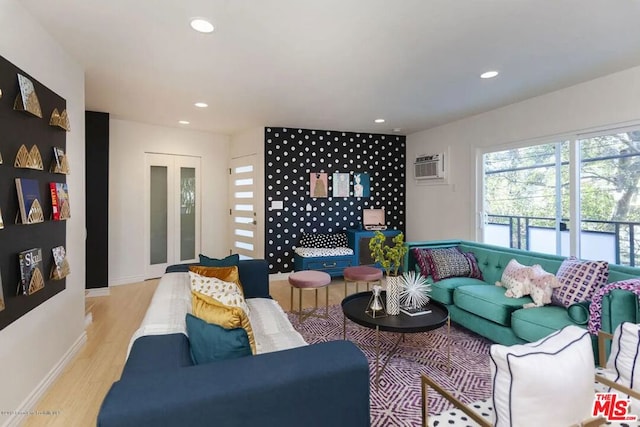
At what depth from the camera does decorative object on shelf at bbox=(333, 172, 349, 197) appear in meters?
5.47

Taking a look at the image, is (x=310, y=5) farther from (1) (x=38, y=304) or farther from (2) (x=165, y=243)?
(2) (x=165, y=243)

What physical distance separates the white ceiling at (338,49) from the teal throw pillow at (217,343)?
1.85 m

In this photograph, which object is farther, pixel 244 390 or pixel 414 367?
pixel 414 367

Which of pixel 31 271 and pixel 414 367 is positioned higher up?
pixel 31 271

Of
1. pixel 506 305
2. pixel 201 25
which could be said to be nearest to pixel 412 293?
pixel 506 305

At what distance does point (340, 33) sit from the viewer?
2229 mm

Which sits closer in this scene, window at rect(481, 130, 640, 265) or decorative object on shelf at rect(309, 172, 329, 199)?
window at rect(481, 130, 640, 265)

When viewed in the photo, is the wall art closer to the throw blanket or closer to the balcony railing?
the balcony railing

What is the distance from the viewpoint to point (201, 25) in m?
2.12

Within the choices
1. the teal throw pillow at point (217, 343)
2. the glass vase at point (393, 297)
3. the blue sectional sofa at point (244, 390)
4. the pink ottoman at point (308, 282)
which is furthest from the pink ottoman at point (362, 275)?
the teal throw pillow at point (217, 343)

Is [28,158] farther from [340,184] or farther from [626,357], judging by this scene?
[340,184]

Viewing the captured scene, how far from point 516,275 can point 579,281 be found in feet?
1.55

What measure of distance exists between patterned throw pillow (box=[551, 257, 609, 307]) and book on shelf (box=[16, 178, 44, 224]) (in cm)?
376

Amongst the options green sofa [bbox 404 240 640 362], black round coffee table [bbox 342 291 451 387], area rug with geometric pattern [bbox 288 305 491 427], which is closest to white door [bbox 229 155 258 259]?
area rug with geometric pattern [bbox 288 305 491 427]
